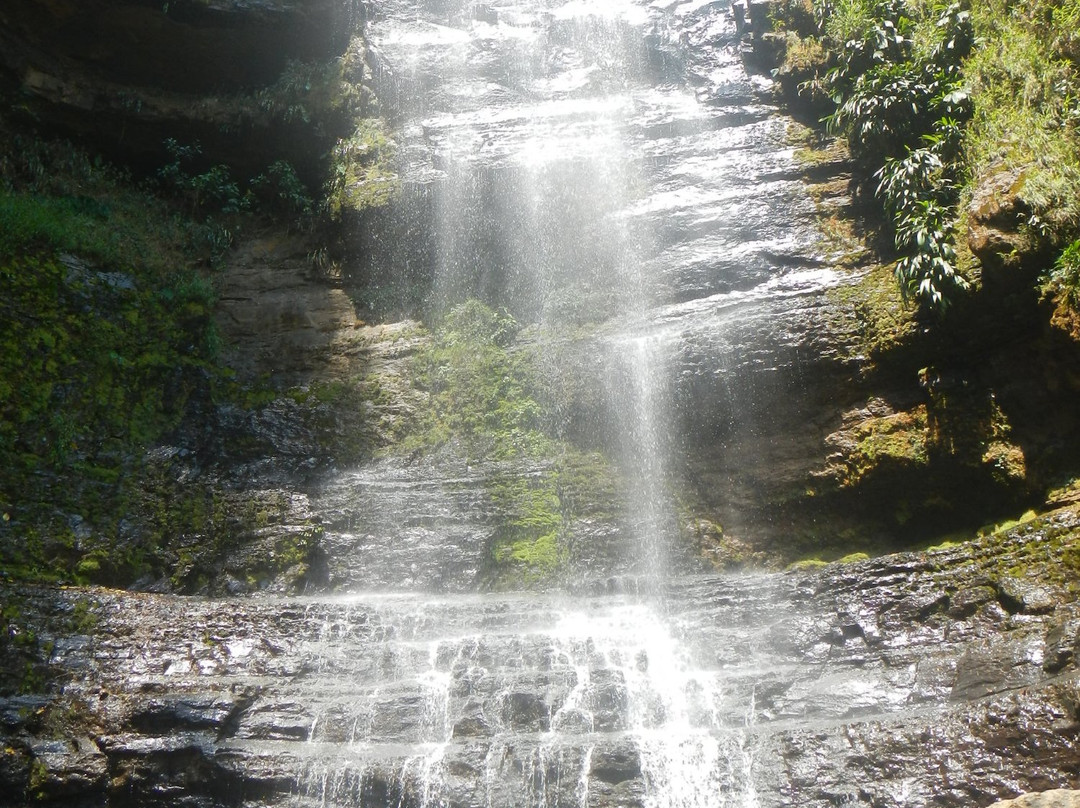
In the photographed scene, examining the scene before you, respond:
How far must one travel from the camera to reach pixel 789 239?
406 inches

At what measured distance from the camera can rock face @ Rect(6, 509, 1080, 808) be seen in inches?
213

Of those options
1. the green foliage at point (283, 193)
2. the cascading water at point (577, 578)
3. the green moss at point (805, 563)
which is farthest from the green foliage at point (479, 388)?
the green foliage at point (283, 193)

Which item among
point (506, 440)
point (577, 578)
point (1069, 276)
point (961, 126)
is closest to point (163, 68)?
point (506, 440)

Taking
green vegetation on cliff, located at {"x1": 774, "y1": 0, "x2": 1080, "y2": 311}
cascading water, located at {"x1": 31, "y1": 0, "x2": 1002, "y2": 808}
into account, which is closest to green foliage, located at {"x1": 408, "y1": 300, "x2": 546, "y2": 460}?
cascading water, located at {"x1": 31, "y1": 0, "x2": 1002, "y2": 808}

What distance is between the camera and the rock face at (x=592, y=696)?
17.8 ft

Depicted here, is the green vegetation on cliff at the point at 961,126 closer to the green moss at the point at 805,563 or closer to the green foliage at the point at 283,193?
the green moss at the point at 805,563

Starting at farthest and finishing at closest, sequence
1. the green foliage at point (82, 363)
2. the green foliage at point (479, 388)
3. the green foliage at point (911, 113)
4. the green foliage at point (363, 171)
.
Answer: the green foliage at point (363, 171), the green foliage at point (479, 388), the green foliage at point (911, 113), the green foliage at point (82, 363)

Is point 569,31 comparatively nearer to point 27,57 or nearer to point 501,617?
point 27,57

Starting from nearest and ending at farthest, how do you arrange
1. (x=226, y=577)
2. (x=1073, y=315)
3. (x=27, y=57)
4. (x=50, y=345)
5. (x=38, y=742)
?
(x=38, y=742) → (x=1073, y=315) → (x=226, y=577) → (x=50, y=345) → (x=27, y=57)

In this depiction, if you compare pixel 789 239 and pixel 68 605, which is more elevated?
pixel 789 239

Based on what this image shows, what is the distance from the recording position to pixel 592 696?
6.27m

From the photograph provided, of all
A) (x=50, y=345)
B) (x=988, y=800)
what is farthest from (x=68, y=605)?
(x=988, y=800)

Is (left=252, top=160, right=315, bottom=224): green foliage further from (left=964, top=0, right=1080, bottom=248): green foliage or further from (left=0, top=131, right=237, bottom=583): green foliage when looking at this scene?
(left=964, top=0, right=1080, bottom=248): green foliage

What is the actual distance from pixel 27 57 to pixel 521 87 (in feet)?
25.1
